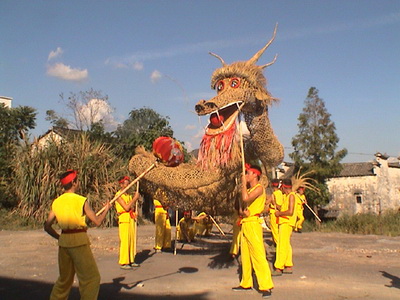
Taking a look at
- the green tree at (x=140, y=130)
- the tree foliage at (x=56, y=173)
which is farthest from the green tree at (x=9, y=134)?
the green tree at (x=140, y=130)

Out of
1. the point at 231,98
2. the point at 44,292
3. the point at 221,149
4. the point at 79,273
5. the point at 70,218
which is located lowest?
the point at 44,292

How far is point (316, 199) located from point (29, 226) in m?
16.3

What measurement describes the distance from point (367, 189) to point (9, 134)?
25279mm

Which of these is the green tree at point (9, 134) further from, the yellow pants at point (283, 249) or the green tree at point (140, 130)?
the yellow pants at point (283, 249)

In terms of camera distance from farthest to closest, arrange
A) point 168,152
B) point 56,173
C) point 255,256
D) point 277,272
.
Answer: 1. point 56,173
2. point 277,272
3. point 168,152
4. point 255,256

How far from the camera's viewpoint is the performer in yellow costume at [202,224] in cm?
1159

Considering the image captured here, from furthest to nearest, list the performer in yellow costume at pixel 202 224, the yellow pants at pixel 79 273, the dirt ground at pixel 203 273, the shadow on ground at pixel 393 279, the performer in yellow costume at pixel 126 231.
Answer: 1. the performer in yellow costume at pixel 202 224
2. the performer in yellow costume at pixel 126 231
3. the shadow on ground at pixel 393 279
4. the dirt ground at pixel 203 273
5. the yellow pants at pixel 79 273

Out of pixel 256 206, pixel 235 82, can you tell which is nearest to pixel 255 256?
pixel 256 206

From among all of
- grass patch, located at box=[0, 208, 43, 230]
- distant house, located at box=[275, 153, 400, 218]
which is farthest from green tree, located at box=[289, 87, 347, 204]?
grass patch, located at box=[0, 208, 43, 230]

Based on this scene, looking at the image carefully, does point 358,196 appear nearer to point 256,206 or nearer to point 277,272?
point 277,272

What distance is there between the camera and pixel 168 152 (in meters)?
6.58

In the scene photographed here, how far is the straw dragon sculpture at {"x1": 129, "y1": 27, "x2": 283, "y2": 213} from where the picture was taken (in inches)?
227

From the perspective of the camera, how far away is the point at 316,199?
2377 centimetres

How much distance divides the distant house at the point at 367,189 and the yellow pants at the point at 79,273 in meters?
26.3
